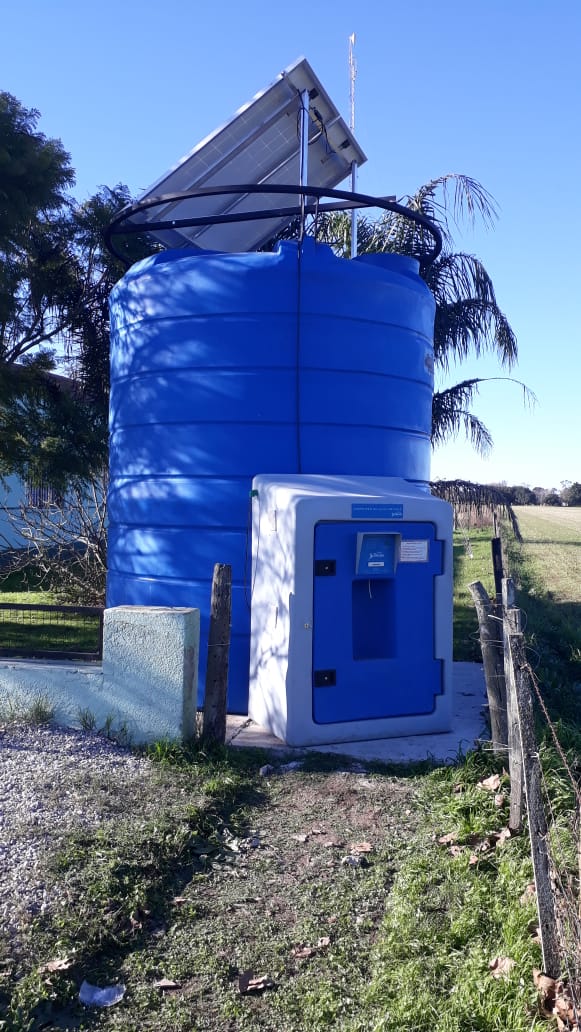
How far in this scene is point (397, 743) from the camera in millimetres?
6676

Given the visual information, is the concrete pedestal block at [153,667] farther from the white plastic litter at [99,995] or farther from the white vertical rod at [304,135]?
the white vertical rod at [304,135]

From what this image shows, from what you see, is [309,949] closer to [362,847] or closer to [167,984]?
[167,984]

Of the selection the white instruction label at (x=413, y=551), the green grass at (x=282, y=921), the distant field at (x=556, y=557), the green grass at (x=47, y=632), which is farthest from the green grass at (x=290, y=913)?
the distant field at (x=556, y=557)

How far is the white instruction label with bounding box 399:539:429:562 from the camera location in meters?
6.91

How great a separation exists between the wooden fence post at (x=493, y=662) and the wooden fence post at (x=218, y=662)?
1.77 metres

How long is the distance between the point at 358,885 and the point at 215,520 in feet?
12.9

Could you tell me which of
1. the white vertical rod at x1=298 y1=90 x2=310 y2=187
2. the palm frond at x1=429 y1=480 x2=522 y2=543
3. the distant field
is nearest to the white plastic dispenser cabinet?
the white vertical rod at x1=298 y1=90 x2=310 y2=187

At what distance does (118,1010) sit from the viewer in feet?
10.8

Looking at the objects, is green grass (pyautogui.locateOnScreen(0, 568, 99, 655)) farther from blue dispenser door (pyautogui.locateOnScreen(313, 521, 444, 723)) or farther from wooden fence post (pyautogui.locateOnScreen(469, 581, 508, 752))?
wooden fence post (pyautogui.locateOnScreen(469, 581, 508, 752))

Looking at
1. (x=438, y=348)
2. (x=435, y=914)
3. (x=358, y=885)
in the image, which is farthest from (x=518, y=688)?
(x=438, y=348)

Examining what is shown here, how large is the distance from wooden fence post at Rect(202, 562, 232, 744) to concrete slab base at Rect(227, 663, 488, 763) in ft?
1.44

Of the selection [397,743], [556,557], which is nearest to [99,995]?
[397,743]

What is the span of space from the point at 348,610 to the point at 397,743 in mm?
1073

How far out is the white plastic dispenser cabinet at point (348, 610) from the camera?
256 inches
